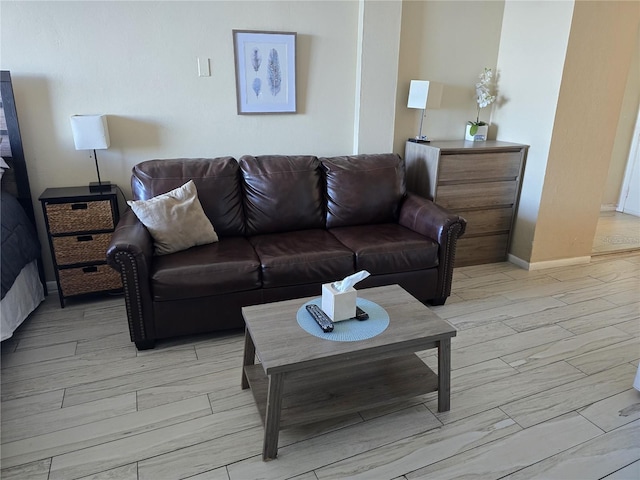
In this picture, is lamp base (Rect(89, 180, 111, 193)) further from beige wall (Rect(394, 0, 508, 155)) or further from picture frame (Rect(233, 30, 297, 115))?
beige wall (Rect(394, 0, 508, 155))

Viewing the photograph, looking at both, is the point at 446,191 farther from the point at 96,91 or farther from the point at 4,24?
the point at 4,24

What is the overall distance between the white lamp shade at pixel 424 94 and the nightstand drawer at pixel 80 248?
2443 mm

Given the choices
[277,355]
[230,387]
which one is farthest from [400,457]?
[230,387]

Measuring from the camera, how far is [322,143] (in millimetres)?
3502

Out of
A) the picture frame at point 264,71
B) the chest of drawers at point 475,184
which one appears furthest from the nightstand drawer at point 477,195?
the picture frame at point 264,71

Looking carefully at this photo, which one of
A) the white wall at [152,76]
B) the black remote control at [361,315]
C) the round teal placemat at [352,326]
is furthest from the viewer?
the white wall at [152,76]

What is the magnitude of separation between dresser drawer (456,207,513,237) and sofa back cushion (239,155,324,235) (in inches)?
50.7

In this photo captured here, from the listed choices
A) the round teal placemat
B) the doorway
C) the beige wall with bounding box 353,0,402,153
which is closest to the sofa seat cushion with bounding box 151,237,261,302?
the round teal placemat

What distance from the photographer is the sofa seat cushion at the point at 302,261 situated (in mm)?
2523

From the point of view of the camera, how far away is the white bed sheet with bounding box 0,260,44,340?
7.73 ft

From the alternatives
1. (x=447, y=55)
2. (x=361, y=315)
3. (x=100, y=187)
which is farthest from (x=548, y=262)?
(x=100, y=187)

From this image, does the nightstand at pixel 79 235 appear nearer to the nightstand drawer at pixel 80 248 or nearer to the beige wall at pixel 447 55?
the nightstand drawer at pixel 80 248

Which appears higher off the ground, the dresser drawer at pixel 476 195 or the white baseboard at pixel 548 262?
the dresser drawer at pixel 476 195

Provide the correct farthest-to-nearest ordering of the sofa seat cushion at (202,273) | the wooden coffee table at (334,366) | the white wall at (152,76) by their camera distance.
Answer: the white wall at (152,76)
the sofa seat cushion at (202,273)
the wooden coffee table at (334,366)
